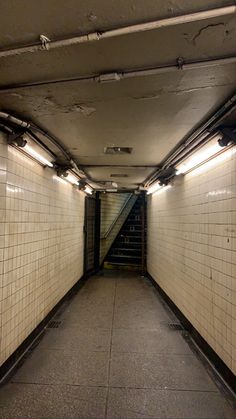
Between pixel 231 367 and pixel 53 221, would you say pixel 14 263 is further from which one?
pixel 231 367

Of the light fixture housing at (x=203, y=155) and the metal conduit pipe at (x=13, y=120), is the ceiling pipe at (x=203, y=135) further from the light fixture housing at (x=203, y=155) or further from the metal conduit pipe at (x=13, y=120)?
the metal conduit pipe at (x=13, y=120)

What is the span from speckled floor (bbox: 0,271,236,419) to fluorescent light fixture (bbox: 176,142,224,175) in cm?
224

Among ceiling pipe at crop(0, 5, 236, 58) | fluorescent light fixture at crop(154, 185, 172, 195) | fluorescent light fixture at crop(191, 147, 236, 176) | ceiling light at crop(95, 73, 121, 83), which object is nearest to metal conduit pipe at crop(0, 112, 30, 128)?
ceiling pipe at crop(0, 5, 236, 58)

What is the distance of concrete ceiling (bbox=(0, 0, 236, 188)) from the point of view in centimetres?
117

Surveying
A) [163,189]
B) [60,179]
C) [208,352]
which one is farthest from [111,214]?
[208,352]

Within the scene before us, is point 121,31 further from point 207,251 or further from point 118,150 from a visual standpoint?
point 207,251

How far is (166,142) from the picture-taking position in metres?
3.02

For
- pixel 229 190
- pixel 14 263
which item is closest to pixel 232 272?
pixel 229 190

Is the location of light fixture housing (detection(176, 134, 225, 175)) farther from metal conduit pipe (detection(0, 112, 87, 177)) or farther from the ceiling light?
metal conduit pipe (detection(0, 112, 87, 177))

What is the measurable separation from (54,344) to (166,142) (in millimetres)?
2789

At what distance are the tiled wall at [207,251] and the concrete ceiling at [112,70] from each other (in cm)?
66

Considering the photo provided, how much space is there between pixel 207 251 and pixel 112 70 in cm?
217

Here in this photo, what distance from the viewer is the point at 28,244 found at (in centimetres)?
300

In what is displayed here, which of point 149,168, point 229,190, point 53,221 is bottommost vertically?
point 53,221
